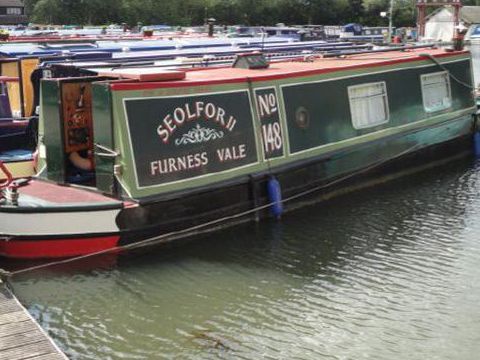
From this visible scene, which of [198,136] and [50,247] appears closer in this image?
[50,247]

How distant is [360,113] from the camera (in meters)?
11.3

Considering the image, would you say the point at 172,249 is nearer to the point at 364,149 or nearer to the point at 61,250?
the point at 61,250

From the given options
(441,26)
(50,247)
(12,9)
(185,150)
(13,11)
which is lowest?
(50,247)

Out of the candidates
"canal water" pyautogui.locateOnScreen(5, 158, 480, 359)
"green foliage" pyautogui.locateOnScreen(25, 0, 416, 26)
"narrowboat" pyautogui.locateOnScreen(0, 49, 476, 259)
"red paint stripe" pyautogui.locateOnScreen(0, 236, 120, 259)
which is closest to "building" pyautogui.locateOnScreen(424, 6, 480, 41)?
"narrowboat" pyautogui.locateOnScreen(0, 49, 476, 259)

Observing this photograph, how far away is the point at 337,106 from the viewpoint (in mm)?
10789

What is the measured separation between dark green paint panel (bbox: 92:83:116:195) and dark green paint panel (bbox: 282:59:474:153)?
2.94 meters

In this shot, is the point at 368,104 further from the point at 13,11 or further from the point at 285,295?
the point at 13,11

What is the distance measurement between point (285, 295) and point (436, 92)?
745cm

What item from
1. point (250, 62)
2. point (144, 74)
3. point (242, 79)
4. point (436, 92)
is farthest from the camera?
point (436, 92)

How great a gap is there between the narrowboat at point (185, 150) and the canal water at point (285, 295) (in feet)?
1.23

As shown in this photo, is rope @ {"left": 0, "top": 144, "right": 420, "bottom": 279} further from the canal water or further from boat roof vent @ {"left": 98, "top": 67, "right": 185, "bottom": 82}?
boat roof vent @ {"left": 98, "top": 67, "right": 185, "bottom": 82}

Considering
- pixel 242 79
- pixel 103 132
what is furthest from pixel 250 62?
pixel 103 132

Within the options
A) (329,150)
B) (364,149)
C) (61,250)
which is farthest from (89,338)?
(364,149)

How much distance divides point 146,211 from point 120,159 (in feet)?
2.25
